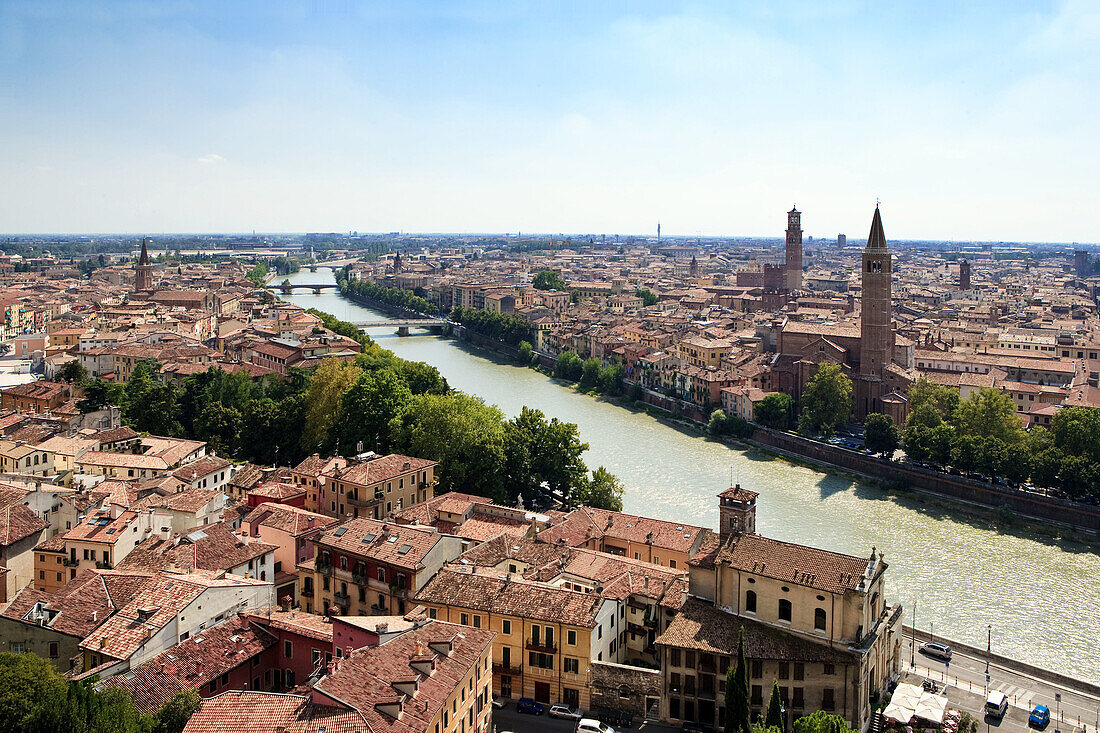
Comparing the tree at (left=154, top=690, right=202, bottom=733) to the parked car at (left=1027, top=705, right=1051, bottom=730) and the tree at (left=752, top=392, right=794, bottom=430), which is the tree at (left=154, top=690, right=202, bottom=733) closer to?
the parked car at (left=1027, top=705, right=1051, bottom=730)

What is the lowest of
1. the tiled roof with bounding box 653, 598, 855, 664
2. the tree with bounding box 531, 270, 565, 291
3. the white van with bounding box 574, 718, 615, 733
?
the white van with bounding box 574, 718, 615, 733

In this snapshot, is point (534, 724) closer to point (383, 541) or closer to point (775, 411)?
point (383, 541)

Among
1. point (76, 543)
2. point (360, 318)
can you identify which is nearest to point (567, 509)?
point (76, 543)

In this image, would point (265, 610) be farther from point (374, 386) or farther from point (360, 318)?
point (360, 318)

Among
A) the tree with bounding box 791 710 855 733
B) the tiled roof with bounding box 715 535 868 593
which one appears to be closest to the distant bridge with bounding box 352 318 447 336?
the tiled roof with bounding box 715 535 868 593

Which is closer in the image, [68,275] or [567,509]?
[567,509]

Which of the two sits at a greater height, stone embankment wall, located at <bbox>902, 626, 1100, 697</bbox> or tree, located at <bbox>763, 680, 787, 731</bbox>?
tree, located at <bbox>763, 680, 787, 731</bbox>

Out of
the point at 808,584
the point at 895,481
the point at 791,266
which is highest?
the point at 791,266
